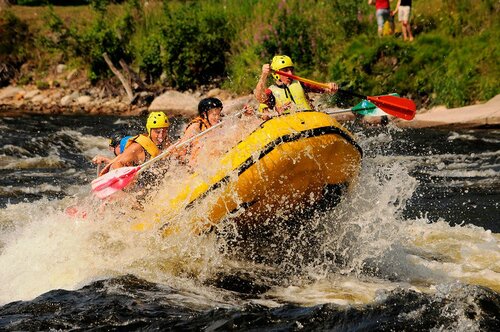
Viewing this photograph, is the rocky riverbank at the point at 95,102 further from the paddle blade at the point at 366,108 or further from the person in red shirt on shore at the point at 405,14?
the paddle blade at the point at 366,108

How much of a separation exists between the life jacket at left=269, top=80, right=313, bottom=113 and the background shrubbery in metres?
7.83

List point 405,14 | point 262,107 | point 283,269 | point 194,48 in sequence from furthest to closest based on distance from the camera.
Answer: point 194,48, point 405,14, point 262,107, point 283,269

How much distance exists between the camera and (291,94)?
25.0ft

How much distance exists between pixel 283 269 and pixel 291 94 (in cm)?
189

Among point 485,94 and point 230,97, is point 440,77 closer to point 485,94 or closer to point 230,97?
point 485,94

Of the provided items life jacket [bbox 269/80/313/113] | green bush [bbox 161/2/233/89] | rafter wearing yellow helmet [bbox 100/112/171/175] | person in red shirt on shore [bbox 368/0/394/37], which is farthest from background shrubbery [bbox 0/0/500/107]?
rafter wearing yellow helmet [bbox 100/112/171/175]

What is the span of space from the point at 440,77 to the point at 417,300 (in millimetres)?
10543

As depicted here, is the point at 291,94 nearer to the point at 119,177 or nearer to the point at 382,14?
the point at 119,177

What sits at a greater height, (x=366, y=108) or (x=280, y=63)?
(x=280, y=63)

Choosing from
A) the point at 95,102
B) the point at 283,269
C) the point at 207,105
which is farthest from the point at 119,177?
the point at 95,102

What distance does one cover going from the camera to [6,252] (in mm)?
7391

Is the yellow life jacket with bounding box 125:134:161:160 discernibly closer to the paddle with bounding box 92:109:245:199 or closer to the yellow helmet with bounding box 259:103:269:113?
the paddle with bounding box 92:109:245:199

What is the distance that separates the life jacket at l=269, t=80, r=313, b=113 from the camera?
7574mm

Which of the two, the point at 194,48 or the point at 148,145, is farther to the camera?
the point at 194,48
